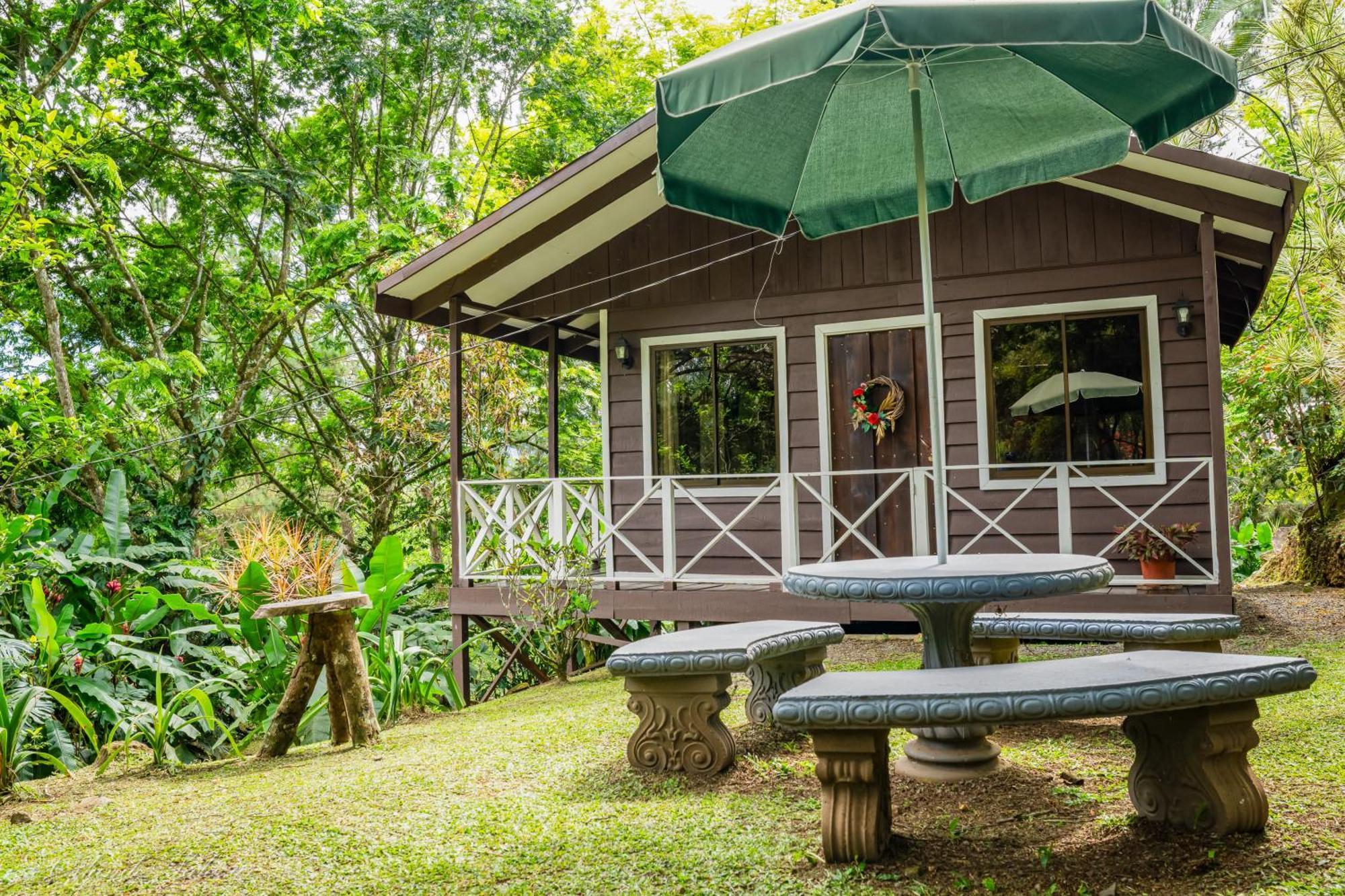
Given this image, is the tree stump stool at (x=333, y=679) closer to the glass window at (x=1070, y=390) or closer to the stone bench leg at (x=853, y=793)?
the stone bench leg at (x=853, y=793)

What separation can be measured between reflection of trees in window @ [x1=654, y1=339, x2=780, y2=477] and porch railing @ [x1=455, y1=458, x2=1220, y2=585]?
0.21 metres

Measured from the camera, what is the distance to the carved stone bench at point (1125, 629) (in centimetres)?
402

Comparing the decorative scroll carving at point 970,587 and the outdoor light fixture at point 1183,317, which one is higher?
the outdoor light fixture at point 1183,317

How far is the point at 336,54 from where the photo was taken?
14617 mm

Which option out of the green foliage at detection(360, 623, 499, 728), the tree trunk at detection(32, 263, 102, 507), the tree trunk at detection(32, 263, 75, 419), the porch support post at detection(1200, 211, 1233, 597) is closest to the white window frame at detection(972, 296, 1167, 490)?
the porch support post at detection(1200, 211, 1233, 597)

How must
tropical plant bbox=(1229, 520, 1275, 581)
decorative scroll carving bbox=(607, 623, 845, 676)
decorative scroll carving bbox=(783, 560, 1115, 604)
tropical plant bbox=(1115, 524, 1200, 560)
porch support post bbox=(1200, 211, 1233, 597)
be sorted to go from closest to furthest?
decorative scroll carving bbox=(783, 560, 1115, 604)
decorative scroll carving bbox=(607, 623, 845, 676)
porch support post bbox=(1200, 211, 1233, 597)
tropical plant bbox=(1115, 524, 1200, 560)
tropical plant bbox=(1229, 520, 1275, 581)

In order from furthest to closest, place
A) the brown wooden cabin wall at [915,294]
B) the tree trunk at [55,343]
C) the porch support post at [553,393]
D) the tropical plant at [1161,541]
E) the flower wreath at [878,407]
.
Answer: the tree trunk at [55,343]
the porch support post at [553,393]
the flower wreath at [878,407]
the brown wooden cabin wall at [915,294]
the tropical plant at [1161,541]

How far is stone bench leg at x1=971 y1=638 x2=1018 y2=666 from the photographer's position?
480 centimetres

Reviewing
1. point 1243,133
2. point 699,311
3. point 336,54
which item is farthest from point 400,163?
point 1243,133

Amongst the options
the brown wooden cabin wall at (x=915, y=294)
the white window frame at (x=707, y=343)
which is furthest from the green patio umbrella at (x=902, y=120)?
the white window frame at (x=707, y=343)

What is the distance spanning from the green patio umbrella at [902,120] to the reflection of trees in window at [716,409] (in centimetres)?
428

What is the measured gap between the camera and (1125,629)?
4023 millimetres

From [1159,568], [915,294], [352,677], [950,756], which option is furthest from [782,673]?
[915,294]

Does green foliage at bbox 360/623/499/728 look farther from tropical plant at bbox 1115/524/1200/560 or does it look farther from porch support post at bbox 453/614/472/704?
tropical plant at bbox 1115/524/1200/560
